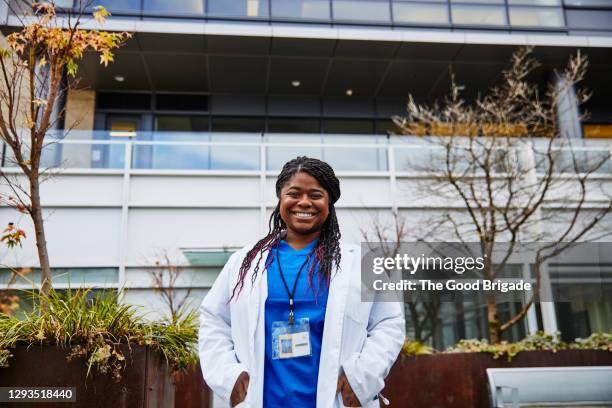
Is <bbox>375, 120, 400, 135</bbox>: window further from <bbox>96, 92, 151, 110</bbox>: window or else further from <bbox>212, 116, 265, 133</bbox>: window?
<bbox>96, 92, 151, 110</bbox>: window

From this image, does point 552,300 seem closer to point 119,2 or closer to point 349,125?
point 349,125

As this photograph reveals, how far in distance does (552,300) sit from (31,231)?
10.4 m

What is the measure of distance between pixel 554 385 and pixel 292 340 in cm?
622

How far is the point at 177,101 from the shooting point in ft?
48.4

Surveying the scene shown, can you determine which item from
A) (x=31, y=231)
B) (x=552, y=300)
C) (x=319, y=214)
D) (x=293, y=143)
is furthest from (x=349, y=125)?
(x=319, y=214)

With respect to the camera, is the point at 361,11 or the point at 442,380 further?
the point at 361,11

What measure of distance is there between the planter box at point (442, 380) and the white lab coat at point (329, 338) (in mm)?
5241

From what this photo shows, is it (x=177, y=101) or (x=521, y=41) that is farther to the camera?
(x=177, y=101)

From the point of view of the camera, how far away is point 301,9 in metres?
13.6

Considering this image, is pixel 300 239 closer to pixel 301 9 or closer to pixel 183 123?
pixel 301 9

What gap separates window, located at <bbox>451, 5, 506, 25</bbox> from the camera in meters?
13.8

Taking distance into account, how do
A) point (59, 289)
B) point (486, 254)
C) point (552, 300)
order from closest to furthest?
point (486, 254) → point (59, 289) → point (552, 300)

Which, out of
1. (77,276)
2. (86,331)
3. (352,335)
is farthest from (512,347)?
(77,276)

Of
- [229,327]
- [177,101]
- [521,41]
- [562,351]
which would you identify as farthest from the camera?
[177,101]
